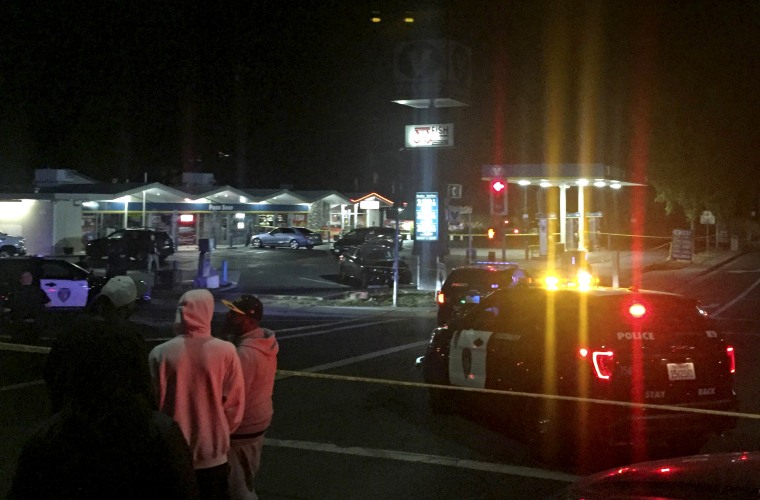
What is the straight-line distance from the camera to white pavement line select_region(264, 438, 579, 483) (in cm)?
777

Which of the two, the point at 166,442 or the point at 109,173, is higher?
the point at 109,173

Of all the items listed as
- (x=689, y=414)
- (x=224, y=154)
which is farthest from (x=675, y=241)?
(x=224, y=154)

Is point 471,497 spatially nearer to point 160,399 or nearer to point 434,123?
point 160,399

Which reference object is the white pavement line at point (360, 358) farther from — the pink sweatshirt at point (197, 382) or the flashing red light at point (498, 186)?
the flashing red light at point (498, 186)

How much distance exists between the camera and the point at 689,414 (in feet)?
26.0

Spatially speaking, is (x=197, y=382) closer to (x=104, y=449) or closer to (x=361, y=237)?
(x=104, y=449)

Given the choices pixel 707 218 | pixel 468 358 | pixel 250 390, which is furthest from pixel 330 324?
pixel 707 218

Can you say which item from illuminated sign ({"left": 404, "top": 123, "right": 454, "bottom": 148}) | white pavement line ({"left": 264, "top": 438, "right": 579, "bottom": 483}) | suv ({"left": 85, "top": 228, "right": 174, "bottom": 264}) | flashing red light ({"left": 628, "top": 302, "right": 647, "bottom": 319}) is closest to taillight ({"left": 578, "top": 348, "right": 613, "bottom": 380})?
flashing red light ({"left": 628, "top": 302, "right": 647, "bottom": 319})

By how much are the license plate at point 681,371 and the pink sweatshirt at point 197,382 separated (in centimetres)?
457

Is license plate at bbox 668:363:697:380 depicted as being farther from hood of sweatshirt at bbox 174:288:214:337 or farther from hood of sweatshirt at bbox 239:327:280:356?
hood of sweatshirt at bbox 174:288:214:337

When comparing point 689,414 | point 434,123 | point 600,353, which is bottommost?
point 689,414

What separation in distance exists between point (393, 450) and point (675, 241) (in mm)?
35474

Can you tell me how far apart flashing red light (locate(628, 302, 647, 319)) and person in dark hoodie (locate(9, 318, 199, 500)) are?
573cm

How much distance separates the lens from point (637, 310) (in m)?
8.14
